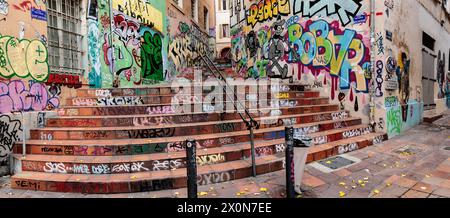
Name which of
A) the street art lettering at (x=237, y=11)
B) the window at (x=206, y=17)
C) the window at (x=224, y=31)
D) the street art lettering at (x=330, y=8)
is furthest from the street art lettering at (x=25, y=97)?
the window at (x=224, y=31)

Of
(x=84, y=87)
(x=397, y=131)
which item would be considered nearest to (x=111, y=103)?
(x=84, y=87)

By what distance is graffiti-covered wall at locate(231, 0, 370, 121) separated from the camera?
778 cm

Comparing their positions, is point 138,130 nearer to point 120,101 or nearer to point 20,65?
point 120,101

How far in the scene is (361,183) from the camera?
4195 millimetres

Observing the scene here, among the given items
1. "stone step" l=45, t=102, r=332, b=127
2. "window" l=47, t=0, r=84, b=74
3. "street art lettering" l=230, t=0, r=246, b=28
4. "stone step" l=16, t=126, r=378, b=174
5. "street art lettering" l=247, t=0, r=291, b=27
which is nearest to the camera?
"stone step" l=16, t=126, r=378, b=174

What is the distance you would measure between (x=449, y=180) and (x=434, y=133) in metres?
4.98

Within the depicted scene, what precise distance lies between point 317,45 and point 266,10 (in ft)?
10.5

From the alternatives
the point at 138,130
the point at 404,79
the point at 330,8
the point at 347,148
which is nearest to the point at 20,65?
the point at 138,130

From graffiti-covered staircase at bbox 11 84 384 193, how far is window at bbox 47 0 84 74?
82 centimetres

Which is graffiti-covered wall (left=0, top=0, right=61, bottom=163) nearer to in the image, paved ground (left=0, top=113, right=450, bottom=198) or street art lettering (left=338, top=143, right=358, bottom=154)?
paved ground (left=0, top=113, right=450, bottom=198)

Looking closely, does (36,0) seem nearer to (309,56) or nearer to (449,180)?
(309,56)

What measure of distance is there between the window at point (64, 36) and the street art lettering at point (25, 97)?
0.63 metres

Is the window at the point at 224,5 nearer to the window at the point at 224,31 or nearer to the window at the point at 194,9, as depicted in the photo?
the window at the point at 224,31

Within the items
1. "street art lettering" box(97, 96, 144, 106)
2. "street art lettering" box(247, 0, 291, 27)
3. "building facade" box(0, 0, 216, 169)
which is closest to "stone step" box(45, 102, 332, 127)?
"building facade" box(0, 0, 216, 169)
